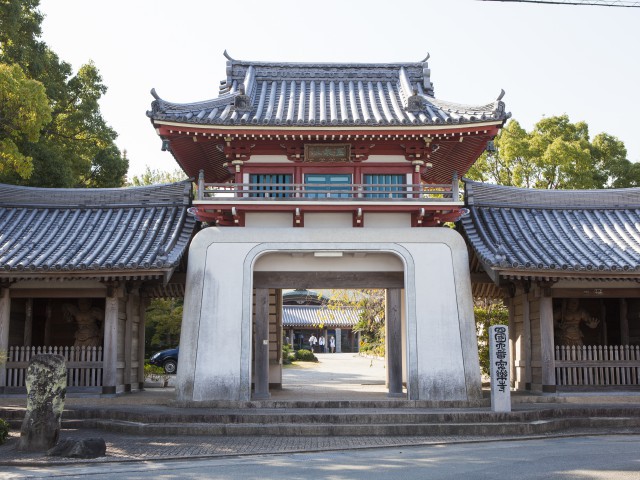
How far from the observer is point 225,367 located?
16.2 metres

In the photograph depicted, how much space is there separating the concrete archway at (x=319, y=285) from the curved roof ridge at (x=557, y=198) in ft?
12.3

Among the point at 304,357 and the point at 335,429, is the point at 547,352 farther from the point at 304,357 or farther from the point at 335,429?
the point at 304,357

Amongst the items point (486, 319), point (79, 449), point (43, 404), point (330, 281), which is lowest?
point (79, 449)

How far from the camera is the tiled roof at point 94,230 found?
16.4 metres

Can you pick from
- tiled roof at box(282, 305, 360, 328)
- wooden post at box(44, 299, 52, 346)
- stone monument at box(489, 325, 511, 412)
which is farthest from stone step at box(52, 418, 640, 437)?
tiled roof at box(282, 305, 360, 328)

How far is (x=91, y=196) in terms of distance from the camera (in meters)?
20.2

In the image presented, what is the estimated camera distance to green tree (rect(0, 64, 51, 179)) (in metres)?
16.1

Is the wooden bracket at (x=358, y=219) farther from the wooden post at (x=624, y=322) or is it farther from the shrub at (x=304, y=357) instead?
the shrub at (x=304, y=357)

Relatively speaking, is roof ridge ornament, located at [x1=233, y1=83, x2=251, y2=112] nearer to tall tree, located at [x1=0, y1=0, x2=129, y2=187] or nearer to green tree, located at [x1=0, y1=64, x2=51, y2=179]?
green tree, located at [x1=0, y1=64, x2=51, y2=179]

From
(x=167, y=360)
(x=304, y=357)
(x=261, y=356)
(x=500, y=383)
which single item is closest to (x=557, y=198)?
(x=500, y=383)

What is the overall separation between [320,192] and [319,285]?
256cm

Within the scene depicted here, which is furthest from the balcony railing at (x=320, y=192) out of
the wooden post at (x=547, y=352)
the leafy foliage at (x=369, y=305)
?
the leafy foliage at (x=369, y=305)

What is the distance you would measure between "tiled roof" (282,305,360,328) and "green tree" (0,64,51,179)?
119 ft

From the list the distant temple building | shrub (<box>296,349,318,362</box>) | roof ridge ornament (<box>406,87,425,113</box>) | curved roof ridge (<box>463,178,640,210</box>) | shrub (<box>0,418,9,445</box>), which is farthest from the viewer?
the distant temple building
